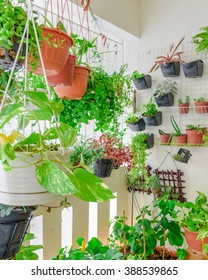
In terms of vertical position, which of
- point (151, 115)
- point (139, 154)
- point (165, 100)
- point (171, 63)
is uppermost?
point (171, 63)

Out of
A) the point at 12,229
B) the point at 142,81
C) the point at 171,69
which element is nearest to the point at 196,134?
the point at 171,69

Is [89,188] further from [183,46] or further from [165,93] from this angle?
[183,46]

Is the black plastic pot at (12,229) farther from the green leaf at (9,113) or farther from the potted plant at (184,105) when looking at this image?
the potted plant at (184,105)

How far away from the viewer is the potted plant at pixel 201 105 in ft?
8.25

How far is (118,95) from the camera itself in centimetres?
177

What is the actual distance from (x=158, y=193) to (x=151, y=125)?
756 millimetres

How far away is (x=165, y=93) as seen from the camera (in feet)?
8.83

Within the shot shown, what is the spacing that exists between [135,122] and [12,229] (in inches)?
81.2

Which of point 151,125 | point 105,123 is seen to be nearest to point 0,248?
point 105,123

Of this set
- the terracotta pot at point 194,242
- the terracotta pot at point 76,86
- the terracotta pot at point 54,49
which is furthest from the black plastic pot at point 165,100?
the terracotta pot at point 54,49

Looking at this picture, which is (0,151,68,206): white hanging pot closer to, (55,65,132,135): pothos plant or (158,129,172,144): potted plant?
(55,65,132,135): pothos plant

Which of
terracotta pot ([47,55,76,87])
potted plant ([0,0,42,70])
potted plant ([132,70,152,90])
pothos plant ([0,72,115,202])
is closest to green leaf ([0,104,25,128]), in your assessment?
pothos plant ([0,72,115,202])

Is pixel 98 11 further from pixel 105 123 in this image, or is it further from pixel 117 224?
pixel 117 224

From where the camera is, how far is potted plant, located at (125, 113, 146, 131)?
2781 mm
